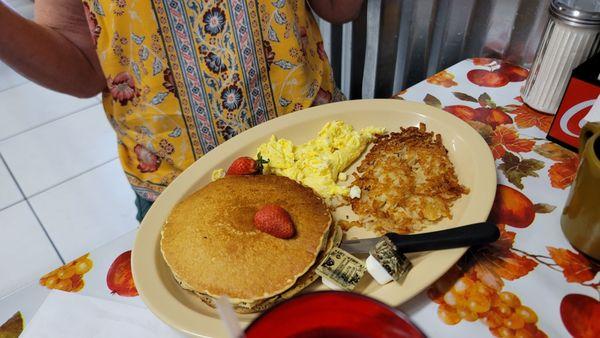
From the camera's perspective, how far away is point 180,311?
27.6 inches

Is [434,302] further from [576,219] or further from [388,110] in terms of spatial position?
[388,110]

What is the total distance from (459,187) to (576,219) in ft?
0.70

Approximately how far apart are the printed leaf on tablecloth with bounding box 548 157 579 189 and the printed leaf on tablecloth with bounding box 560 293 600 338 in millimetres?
267

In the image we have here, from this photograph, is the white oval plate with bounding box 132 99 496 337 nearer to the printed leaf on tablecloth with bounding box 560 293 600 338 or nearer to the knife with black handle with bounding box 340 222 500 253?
the knife with black handle with bounding box 340 222 500 253

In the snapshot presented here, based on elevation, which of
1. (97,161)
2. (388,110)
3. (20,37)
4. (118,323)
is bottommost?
(97,161)

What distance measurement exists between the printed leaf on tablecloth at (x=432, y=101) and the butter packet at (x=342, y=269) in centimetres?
57

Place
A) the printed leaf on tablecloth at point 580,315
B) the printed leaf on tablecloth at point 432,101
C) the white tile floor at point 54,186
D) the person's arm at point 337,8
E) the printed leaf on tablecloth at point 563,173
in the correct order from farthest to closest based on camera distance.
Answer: the white tile floor at point 54,186 → the person's arm at point 337,8 → the printed leaf on tablecloth at point 432,101 → the printed leaf on tablecloth at point 563,173 → the printed leaf on tablecloth at point 580,315

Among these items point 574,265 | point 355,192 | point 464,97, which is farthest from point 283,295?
point 464,97

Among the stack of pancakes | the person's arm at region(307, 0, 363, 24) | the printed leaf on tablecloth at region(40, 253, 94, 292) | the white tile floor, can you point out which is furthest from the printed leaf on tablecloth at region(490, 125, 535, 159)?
the white tile floor

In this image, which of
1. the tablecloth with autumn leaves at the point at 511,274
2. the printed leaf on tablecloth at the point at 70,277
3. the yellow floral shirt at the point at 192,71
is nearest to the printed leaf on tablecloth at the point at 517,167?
the tablecloth with autumn leaves at the point at 511,274

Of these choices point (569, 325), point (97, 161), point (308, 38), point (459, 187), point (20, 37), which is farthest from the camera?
point (97, 161)

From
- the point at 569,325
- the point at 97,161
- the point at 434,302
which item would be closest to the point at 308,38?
the point at 434,302

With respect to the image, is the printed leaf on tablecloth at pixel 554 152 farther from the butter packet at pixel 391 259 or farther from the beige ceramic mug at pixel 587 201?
the butter packet at pixel 391 259

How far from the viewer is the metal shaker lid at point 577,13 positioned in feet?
2.91
